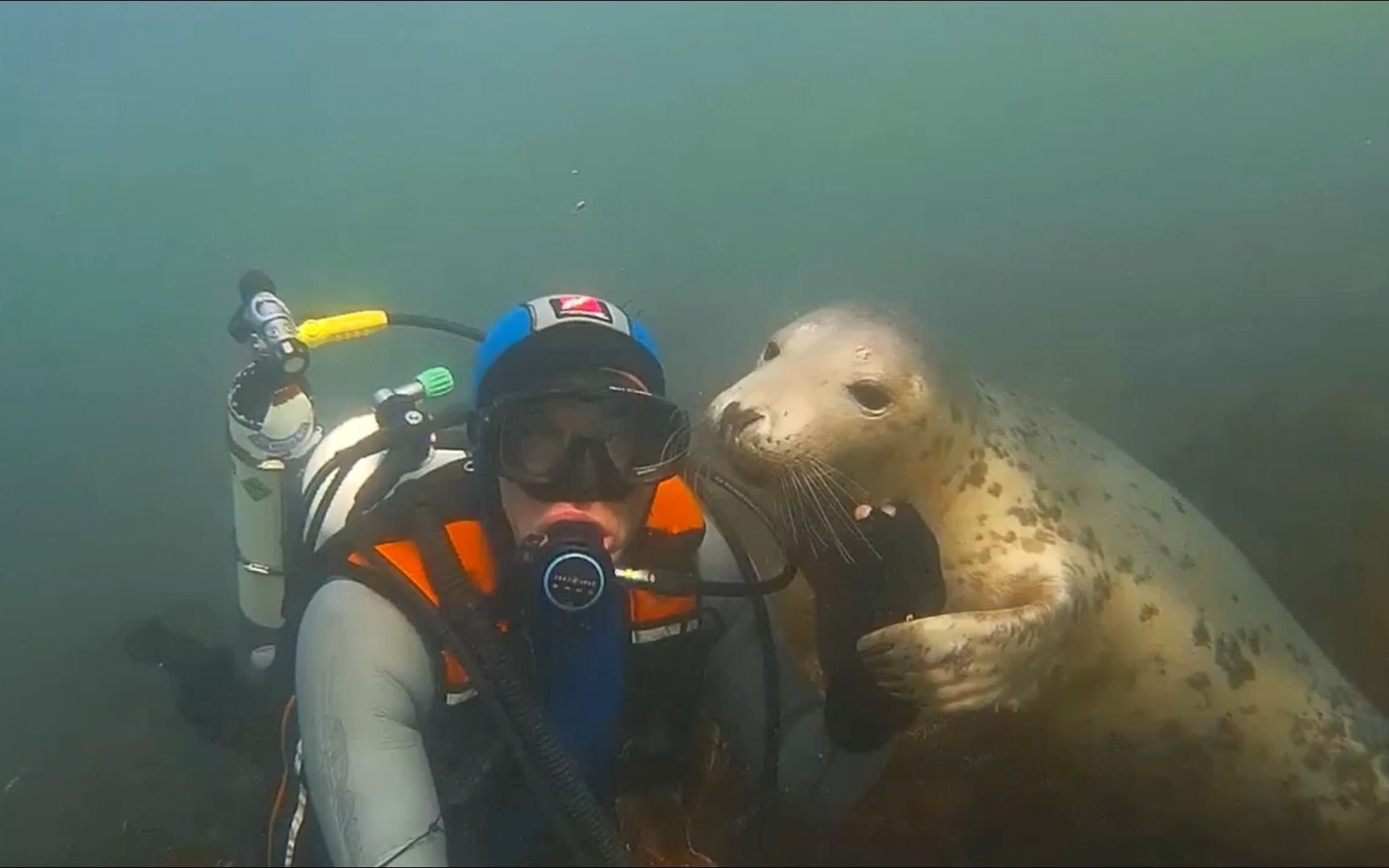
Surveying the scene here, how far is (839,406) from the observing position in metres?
3.67

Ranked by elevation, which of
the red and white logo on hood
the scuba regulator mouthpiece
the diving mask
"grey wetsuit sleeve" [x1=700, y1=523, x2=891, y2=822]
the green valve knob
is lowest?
"grey wetsuit sleeve" [x1=700, y1=523, x2=891, y2=822]

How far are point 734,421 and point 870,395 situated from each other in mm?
548

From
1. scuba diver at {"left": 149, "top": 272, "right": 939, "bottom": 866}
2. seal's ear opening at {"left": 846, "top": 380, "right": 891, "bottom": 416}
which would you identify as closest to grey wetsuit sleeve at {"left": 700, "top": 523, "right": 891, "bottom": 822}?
scuba diver at {"left": 149, "top": 272, "right": 939, "bottom": 866}

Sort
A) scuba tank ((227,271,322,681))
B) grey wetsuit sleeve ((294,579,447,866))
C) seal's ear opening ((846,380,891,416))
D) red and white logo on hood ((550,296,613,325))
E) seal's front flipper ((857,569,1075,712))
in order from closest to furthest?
1. grey wetsuit sleeve ((294,579,447,866))
2. red and white logo on hood ((550,296,613,325))
3. seal's front flipper ((857,569,1075,712))
4. scuba tank ((227,271,322,681))
5. seal's ear opening ((846,380,891,416))

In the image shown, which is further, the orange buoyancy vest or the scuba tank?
the scuba tank

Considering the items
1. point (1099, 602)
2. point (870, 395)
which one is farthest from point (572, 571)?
point (1099, 602)

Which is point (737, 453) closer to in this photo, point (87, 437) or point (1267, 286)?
point (87, 437)

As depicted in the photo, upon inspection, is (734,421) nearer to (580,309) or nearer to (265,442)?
(580,309)

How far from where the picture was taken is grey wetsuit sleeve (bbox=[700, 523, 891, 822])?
3.29 metres

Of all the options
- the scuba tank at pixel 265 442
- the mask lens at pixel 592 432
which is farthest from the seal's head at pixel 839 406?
the scuba tank at pixel 265 442

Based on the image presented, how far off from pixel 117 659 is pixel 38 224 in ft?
72.2

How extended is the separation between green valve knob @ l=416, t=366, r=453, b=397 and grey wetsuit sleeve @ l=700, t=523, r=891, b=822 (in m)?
0.96

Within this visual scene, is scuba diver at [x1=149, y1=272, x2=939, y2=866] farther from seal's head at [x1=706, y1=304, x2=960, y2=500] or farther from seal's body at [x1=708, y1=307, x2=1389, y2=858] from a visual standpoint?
seal's body at [x1=708, y1=307, x2=1389, y2=858]

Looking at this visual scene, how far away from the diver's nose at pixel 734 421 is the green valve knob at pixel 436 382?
88 centimetres
